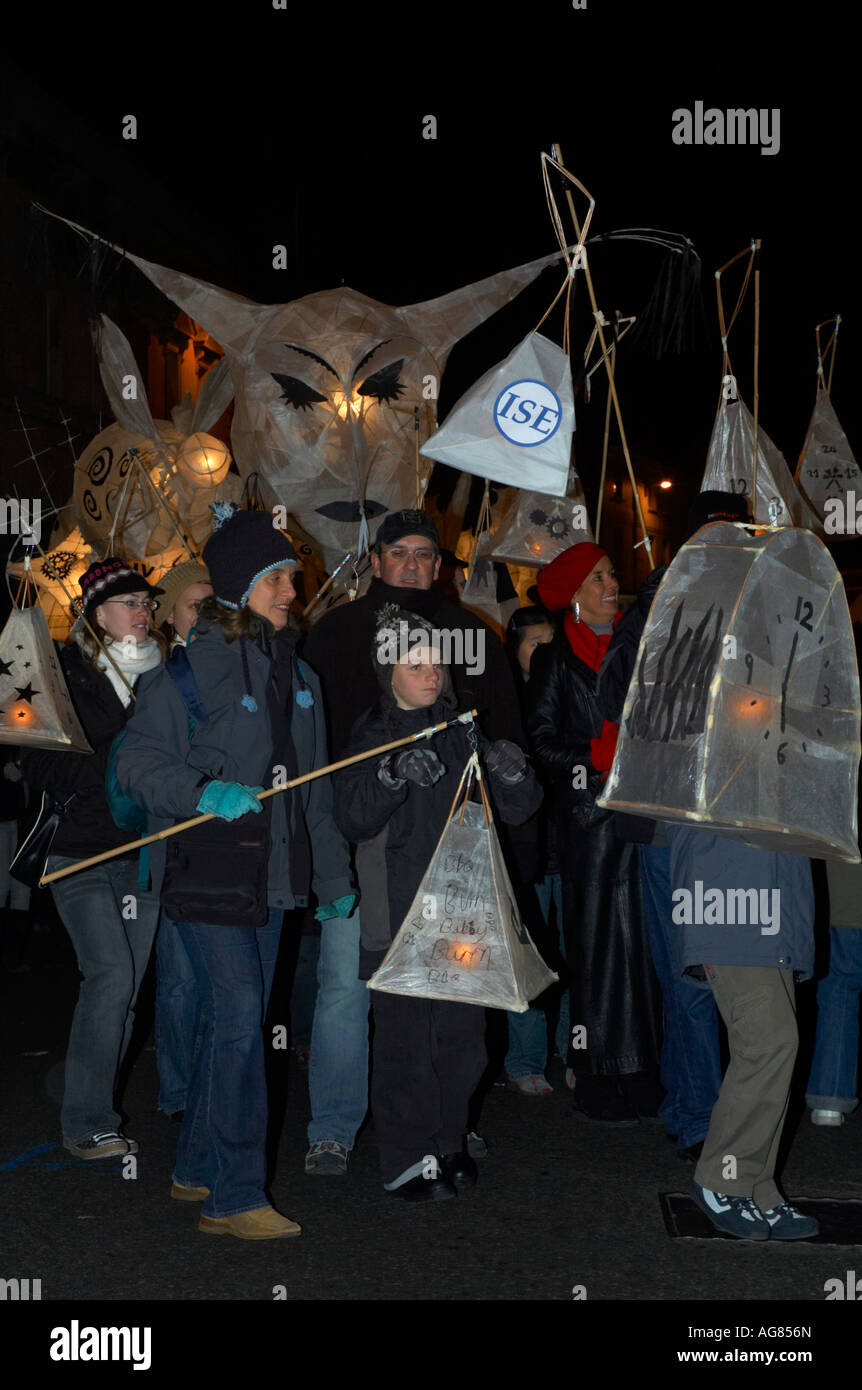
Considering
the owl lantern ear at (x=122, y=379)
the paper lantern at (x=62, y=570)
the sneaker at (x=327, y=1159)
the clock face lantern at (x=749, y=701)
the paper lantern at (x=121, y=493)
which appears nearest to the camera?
the clock face lantern at (x=749, y=701)

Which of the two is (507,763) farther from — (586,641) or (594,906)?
(586,641)

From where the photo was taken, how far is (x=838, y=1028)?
5840mm

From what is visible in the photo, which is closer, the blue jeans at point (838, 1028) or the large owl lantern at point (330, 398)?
the blue jeans at point (838, 1028)

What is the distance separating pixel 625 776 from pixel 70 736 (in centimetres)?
222

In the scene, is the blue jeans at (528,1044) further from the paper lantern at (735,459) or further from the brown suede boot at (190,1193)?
the paper lantern at (735,459)

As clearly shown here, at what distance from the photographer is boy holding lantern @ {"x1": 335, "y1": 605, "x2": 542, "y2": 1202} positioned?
4.96 m

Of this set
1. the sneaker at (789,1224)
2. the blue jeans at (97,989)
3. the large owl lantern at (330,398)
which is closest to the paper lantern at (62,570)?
the large owl lantern at (330,398)

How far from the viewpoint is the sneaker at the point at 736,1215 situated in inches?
175

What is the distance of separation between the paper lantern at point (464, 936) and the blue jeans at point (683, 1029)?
77cm

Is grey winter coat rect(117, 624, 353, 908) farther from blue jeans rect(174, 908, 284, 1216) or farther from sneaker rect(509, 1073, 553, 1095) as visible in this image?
sneaker rect(509, 1073, 553, 1095)

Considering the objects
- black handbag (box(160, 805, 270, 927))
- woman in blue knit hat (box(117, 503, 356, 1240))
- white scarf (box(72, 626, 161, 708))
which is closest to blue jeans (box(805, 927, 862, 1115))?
woman in blue knit hat (box(117, 503, 356, 1240))

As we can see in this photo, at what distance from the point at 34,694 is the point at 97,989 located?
3.53ft

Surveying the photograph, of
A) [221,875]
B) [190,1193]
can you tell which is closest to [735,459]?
[221,875]

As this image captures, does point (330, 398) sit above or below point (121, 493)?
above
